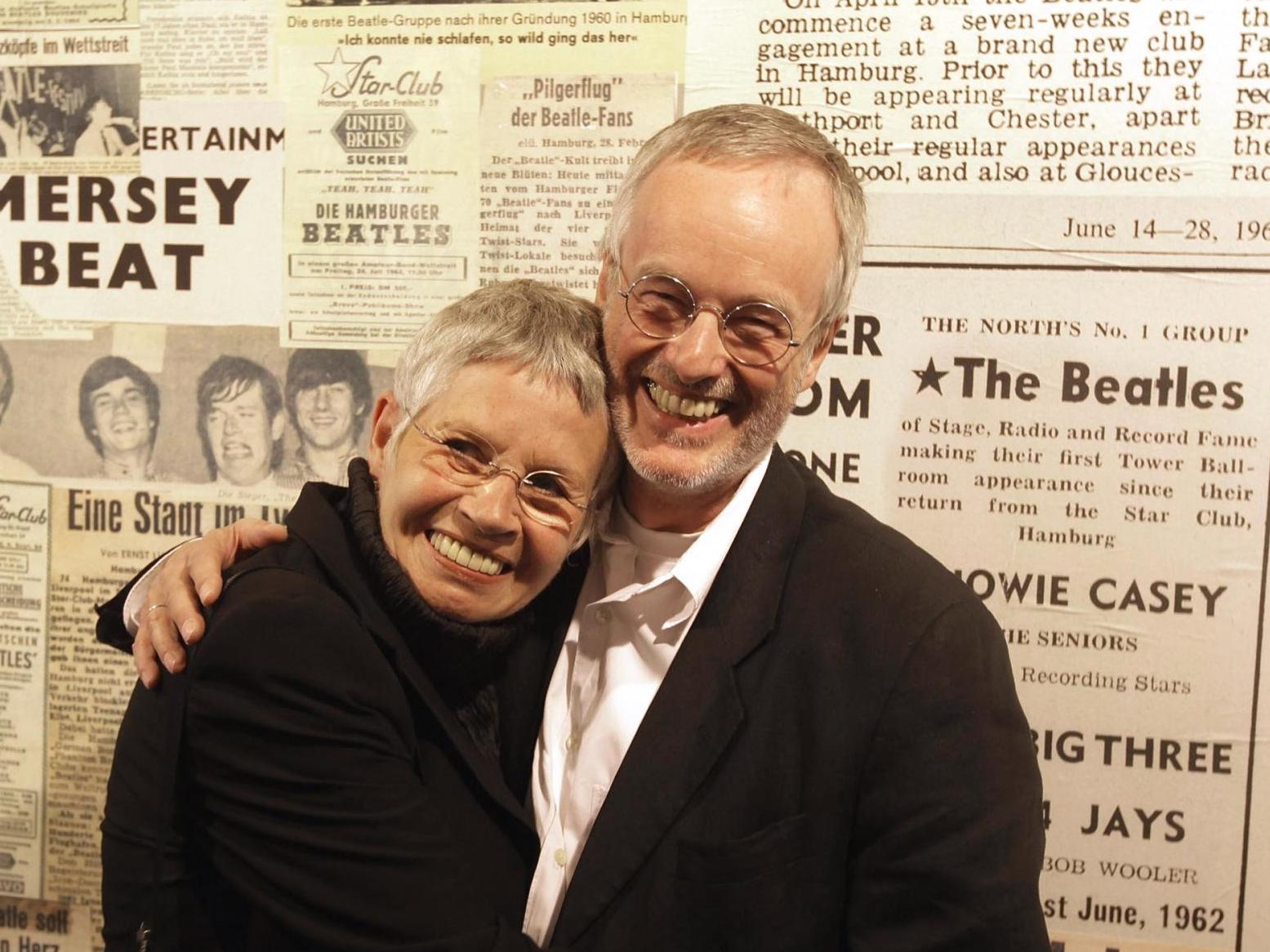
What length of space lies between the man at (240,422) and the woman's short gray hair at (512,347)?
0.52m

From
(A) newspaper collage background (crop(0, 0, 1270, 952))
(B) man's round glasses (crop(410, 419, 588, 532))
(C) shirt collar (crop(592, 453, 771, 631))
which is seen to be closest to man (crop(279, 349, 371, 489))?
(A) newspaper collage background (crop(0, 0, 1270, 952))

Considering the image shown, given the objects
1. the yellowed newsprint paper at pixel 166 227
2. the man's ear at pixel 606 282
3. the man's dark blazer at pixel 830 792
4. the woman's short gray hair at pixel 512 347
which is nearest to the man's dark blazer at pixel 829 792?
the man's dark blazer at pixel 830 792

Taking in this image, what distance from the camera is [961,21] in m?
1.21

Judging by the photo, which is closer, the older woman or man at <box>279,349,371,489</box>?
the older woman

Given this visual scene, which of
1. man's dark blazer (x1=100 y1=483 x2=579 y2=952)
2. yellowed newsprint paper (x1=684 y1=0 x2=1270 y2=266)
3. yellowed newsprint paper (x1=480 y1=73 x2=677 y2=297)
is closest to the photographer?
man's dark blazer (x1=100 y1=483 x2=579 y2=952)

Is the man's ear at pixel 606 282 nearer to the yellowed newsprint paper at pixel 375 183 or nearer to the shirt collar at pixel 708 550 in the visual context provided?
the shirt collar at pixel 708 550

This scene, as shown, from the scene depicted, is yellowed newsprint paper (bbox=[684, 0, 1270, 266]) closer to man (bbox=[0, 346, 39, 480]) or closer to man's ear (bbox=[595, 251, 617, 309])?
man's ear (bbox=[595, 251, 617, 309])

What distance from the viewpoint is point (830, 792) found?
2.82ft

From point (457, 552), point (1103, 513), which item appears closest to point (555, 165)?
point (457, 552)

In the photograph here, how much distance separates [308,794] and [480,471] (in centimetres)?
32

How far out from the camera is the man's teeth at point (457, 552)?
3.01 feet

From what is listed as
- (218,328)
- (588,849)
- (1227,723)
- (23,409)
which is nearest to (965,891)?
(588,849)

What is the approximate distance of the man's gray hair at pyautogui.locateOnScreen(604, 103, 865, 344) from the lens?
903 millimetres

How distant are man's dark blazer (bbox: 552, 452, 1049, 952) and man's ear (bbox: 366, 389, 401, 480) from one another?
14.5 inches
